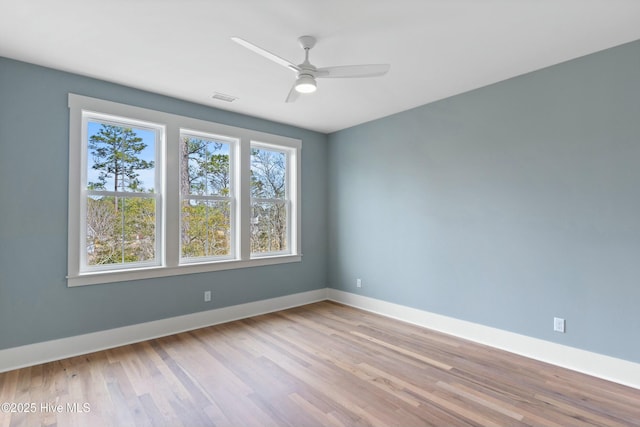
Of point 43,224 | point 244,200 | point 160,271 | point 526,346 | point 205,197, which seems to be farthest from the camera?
point 244,200

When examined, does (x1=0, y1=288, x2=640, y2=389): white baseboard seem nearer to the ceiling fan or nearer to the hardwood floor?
the hardwood floor

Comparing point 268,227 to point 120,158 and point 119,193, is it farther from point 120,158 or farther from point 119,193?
point 120,158

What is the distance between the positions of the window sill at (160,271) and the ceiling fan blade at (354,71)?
270 cm

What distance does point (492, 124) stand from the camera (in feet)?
11.3

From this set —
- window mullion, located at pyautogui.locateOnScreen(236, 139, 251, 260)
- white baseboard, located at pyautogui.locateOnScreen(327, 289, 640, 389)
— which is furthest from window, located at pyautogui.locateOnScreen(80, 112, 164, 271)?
white baseboard, located at pyautogui.locateOnScreen(327, 289, 640, 389)

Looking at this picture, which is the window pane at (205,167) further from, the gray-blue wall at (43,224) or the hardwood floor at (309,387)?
the hardwood floor at (309,387)

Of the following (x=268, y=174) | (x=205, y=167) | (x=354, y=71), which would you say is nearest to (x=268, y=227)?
(x=268, y=174)

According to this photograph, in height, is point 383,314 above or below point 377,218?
below

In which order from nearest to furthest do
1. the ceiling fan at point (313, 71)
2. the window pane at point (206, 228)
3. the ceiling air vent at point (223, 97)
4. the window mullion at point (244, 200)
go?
the ceiling fan at point (313, 71), the ceiling air vent at point (223, 97), the window pane at point (206, 228), the window mullion at point (244, 200)

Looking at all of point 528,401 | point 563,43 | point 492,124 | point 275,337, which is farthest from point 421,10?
point 275,337

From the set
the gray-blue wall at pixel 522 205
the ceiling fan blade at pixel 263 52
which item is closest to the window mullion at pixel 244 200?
the gray-blue wall at pixel 522 205

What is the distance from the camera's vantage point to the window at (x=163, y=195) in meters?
3.28

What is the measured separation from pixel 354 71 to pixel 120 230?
9.72ft

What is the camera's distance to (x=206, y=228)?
4137 millimetres
